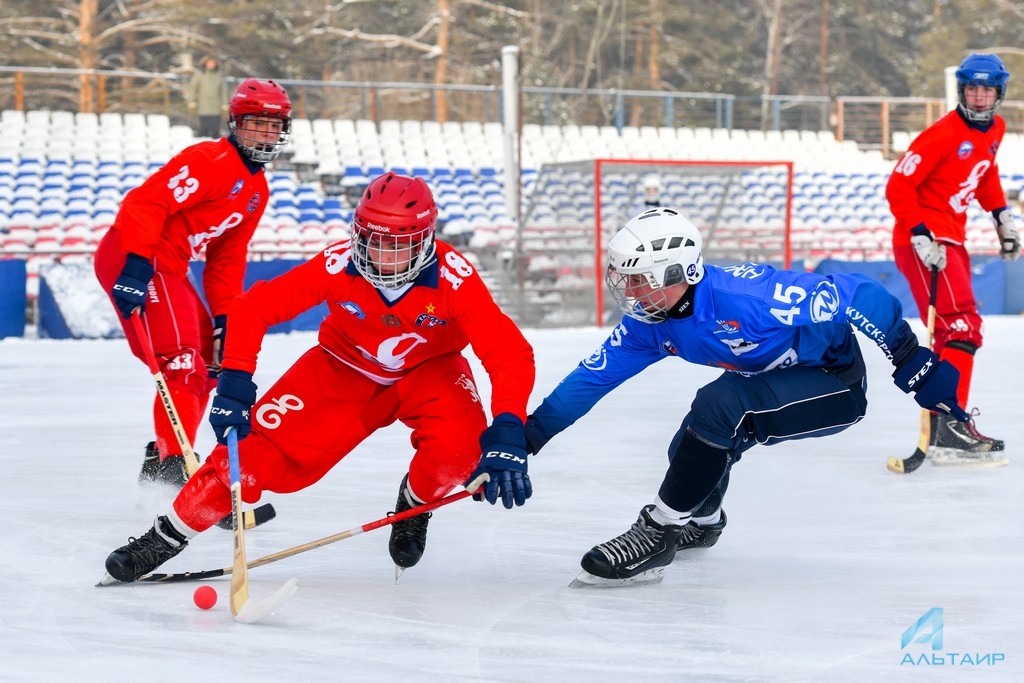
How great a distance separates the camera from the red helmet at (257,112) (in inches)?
172

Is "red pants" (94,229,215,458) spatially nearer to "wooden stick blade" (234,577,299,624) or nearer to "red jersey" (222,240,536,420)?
"red jersey" (222,240,536,420)

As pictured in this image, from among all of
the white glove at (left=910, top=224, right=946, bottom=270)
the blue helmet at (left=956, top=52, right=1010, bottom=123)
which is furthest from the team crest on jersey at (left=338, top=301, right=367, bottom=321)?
the blue helmet at (left=956, top=52, right=1010, bottom=123)

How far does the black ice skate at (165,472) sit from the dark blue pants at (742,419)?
5.71 ft

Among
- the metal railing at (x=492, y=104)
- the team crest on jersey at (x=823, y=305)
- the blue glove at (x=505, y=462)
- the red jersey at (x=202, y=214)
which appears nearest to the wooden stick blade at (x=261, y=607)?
the blue glove at (x=505, y=462)

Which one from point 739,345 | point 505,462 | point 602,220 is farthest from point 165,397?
point 602,220

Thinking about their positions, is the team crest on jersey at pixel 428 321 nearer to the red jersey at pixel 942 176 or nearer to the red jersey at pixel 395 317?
the red jersey at pixel 395 317

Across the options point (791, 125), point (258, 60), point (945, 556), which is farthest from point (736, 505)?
point (258, 60)

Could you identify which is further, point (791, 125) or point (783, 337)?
point (791, 125)

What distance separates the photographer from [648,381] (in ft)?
25.8

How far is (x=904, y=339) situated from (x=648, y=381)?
4.57 metres

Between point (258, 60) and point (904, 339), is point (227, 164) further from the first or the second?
point (258, 60)

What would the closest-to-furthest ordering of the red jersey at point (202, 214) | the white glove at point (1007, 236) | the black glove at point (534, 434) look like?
the black glove at point (534, 434)
the red jersey at point (202, 214)
the white glove at point (1007, 236)

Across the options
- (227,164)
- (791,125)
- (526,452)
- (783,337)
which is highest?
(227,164)

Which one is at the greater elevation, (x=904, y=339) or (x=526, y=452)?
(x=904, y=339)
